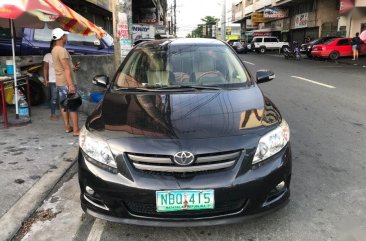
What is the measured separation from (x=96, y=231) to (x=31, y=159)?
88.1 inches

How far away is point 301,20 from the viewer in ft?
139

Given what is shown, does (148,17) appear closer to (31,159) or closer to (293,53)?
(293,53)

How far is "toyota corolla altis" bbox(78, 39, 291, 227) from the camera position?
9.64ft

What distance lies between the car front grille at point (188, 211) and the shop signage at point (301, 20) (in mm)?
40612

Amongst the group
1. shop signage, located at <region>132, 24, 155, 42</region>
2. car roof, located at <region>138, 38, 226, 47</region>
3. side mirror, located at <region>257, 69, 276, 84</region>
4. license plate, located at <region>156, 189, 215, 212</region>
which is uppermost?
shop signage, located at <region>132, 24, 155, 42</region>

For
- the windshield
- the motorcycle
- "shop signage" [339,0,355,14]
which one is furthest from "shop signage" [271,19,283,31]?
the windshield

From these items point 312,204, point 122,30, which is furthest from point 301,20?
point 312,204

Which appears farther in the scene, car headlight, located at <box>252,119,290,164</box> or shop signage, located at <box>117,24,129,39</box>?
shop signage, located at <box>117,24,129,39</box>

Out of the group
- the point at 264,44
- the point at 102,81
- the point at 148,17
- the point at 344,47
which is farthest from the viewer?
the point at 148,17

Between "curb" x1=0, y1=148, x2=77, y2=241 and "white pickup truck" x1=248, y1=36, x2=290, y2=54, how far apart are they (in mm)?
39973

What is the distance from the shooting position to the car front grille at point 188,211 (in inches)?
117

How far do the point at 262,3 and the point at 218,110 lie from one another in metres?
56.0

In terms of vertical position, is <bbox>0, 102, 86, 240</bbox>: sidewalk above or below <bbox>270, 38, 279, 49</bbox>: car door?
below

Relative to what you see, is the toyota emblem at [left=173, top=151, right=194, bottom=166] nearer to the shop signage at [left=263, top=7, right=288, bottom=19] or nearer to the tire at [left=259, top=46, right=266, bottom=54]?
the tire at [left=259, top=46, right=266, bottom=54]
